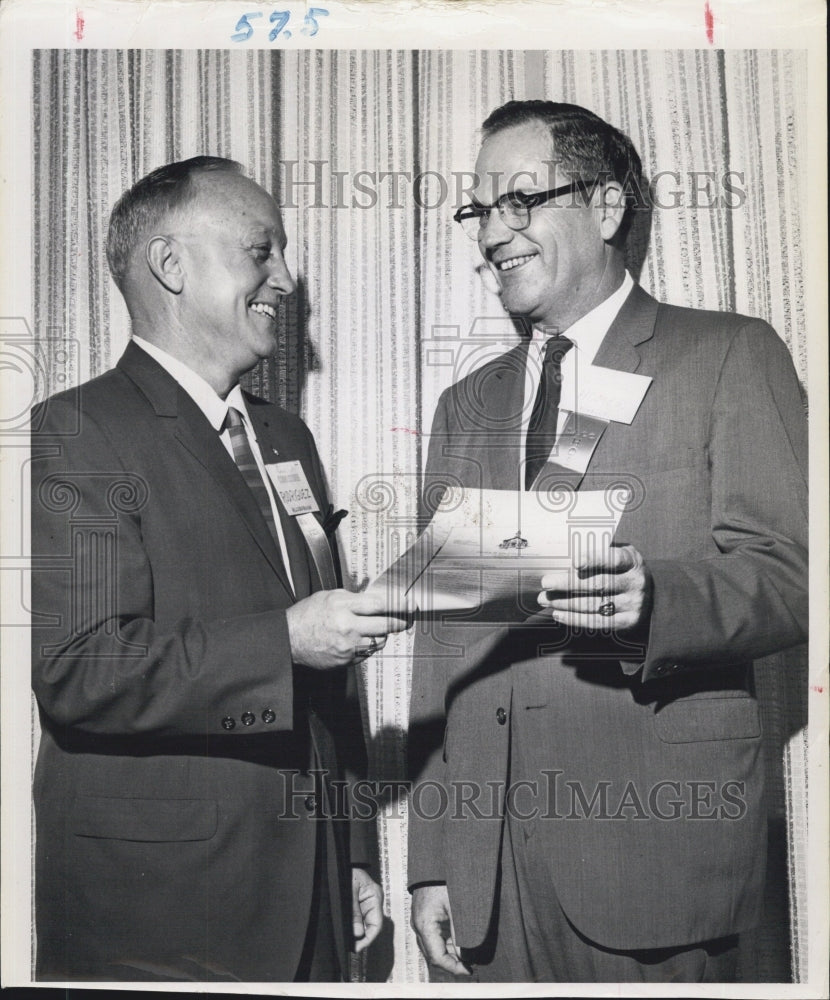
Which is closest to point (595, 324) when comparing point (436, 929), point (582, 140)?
point (582, 140)

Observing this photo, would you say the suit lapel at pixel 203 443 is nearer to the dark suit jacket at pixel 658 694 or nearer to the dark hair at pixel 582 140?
the dark suit jacket at pixel 658 694

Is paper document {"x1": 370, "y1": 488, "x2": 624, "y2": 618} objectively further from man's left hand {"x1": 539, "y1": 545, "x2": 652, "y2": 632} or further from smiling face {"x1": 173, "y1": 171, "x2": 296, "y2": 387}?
smiling face {"x1": 173, "y1": 171, "x2": 296, "y2": 387}

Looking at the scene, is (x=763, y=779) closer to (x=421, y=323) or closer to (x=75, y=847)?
(x=421, y=323)

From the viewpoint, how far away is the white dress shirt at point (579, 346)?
7.95ft

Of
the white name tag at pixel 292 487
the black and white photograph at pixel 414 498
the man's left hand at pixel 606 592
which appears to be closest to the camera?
the man's left hand at pixel 606 592

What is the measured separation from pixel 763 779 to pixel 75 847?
4.76ft

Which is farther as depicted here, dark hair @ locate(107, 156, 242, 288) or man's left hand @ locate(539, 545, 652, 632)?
dark hair @ locate(107, 156, 242, 288)

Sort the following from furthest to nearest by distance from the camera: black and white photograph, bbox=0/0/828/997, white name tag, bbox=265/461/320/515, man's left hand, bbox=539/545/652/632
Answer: white name tag, bbox=265/461/320/515 < black and white photograph, bbox=0/0/828/997 < man's left hand, bbox=539/545/652/632

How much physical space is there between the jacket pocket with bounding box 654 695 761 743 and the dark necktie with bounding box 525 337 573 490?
1.81ft

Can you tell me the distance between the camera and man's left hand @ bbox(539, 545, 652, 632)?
223 cm

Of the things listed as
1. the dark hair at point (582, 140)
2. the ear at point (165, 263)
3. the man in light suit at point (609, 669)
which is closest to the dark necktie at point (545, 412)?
the man in light suit at point (609, 669)

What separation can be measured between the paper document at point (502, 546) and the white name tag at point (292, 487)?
0.80 ft
